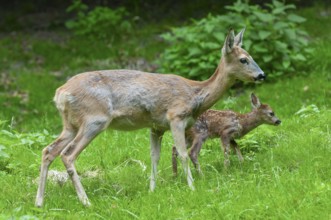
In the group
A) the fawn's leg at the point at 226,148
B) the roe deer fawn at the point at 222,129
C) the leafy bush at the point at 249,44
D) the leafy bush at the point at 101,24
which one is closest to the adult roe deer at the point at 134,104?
the roe deer fawn at the point at 222,129

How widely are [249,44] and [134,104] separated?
240 inches

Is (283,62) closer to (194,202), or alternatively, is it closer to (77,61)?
(77,61)

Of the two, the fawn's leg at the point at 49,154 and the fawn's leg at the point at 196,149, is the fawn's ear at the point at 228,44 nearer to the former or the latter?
the fawn's leg at the point at 196,149

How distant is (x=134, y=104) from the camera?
→ 7.34 metres

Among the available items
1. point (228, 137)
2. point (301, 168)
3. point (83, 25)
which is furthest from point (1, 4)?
point (301, 168)

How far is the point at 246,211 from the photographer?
6.14 m

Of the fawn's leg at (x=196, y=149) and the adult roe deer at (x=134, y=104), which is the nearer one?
the adult roe deer at (x=134, y=104)

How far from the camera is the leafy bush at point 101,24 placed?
16688 millimetres

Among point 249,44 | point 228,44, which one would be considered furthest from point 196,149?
point 249,44

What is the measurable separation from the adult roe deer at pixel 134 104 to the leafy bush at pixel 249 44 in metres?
5.37

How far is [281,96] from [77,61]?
17.1 ft

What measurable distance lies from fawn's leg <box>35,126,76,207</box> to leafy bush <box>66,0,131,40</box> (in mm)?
9417

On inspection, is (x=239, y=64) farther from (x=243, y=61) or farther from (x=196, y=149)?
(x=196, y=149)

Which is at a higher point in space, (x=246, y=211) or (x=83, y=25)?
(x=246, y=211)
